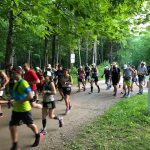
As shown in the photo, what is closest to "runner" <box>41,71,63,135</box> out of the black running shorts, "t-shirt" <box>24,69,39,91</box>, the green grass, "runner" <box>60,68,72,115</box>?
the green grass

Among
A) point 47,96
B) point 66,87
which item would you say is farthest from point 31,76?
point 47,96

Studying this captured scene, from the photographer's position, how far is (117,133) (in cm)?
994

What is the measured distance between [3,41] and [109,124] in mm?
33167

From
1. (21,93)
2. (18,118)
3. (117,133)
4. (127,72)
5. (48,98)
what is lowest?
(117,133)

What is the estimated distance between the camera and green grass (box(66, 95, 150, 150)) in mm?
8680

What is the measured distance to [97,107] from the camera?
15703 mm

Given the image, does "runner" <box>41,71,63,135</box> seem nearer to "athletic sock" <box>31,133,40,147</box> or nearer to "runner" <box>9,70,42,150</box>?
"athletic sock" <box>31,133,40,147</box>

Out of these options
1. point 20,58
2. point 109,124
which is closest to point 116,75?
point 109,124

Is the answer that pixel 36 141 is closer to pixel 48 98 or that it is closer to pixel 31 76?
pixel 48 98

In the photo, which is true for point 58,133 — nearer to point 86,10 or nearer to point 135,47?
point 86,10

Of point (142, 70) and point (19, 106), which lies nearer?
point (19, 106)

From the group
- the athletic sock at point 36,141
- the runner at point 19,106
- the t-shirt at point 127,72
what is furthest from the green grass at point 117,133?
the t-shirt at point 127,72

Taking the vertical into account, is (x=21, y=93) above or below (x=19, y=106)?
above

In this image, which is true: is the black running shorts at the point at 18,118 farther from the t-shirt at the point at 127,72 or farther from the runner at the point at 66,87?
the t-shirt at the point at 127,72
